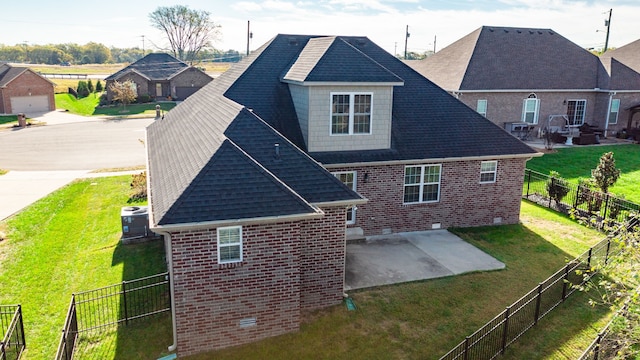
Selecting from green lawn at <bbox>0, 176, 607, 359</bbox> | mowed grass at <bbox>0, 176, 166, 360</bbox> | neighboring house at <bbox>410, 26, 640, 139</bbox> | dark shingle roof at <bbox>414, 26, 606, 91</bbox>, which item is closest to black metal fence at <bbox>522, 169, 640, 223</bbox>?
green lawn at <bbox>0, 176, 607, 359</bbox>

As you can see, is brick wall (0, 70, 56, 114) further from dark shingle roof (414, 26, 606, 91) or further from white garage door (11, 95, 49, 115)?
dark shingle roof (414, 26, 606, 91)

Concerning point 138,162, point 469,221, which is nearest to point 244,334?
point 469,221

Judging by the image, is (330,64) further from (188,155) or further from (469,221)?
(469,221)

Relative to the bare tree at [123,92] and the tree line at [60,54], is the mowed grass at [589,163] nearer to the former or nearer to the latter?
the bare tree at [123,92]

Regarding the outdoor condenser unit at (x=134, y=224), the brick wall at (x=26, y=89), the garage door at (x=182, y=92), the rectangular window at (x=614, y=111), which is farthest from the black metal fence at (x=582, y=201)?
the brick wall at (x=26, y=89)

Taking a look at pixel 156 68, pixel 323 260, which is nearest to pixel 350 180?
pixel 323 260

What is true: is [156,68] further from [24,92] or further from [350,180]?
[350,180]

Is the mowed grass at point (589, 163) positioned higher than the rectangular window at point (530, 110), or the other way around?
the rectangular window at point (530, 110)
